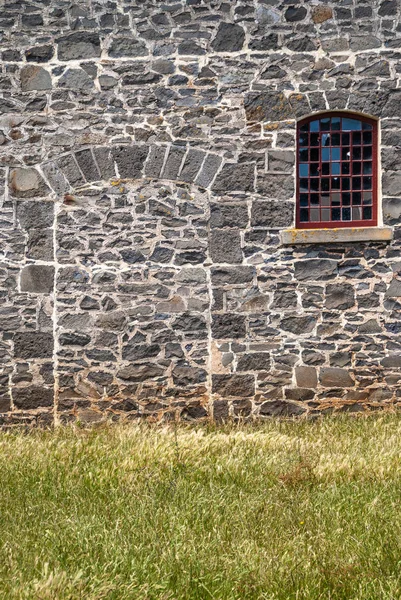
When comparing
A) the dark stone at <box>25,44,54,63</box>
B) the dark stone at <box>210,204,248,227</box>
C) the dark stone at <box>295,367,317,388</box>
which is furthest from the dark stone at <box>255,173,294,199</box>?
the dark stone at <box>25,44,54,63</box>

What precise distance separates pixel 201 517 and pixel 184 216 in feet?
15.6

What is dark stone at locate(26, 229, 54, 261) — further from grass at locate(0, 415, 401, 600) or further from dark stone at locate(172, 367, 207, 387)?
grass at locate(0, 415, 401, 600)

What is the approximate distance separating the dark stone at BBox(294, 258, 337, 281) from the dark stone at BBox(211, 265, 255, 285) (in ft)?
2.03

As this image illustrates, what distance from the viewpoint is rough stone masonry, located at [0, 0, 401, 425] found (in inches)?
357

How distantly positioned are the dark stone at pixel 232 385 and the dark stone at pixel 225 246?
4.91 ft

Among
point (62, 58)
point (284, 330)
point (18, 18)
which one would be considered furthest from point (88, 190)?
point (284, 330)

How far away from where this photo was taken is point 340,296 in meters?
9.13

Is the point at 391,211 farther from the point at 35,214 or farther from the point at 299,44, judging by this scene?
the point at 35,214

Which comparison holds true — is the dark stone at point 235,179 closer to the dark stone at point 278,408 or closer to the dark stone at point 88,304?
the dark stone at point 88,304

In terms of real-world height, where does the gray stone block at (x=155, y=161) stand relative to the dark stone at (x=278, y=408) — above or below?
above

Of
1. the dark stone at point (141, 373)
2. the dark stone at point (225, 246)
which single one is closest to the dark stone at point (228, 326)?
the dark stone at point (225, 246)

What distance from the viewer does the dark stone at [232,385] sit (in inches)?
357

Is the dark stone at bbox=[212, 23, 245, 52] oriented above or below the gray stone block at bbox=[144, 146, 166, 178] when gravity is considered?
above

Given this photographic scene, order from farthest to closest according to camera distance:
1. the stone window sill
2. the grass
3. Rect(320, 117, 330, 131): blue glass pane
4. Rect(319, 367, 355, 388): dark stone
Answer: Rect(320, 117, 330, 131): blue glass pane < Rect(319, 367, 355, 388): dark stone < the stone window sill < the grass
